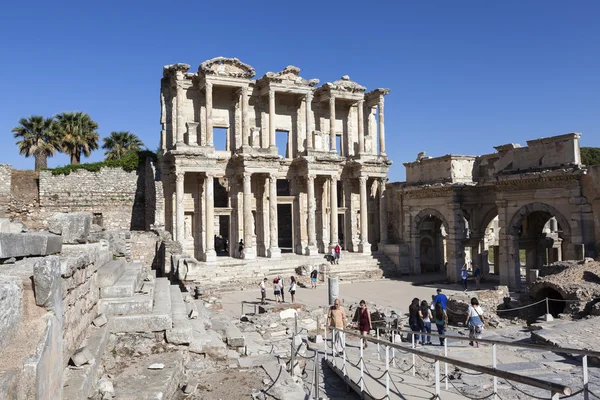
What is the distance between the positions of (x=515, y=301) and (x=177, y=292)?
1250 cm

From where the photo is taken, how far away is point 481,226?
26109 mm

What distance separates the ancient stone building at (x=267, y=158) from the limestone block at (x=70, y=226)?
57.5 feet

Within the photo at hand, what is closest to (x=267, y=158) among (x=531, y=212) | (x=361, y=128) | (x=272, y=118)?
(x=272, y=118)

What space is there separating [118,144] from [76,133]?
19.4 feet

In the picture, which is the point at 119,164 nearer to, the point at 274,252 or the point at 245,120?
the point at 245,120

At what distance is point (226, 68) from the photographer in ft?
89.8

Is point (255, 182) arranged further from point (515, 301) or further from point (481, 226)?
point (515, 301)

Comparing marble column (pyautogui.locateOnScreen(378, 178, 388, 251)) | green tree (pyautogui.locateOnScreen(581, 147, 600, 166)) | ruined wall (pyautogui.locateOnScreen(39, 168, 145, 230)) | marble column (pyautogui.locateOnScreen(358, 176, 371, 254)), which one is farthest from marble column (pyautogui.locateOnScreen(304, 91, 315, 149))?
green tree (pyautogui.locateOnScreen(581, 147, 600, 166))

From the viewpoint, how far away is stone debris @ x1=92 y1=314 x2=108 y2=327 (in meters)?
7.39

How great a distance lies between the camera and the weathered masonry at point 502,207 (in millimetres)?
19922

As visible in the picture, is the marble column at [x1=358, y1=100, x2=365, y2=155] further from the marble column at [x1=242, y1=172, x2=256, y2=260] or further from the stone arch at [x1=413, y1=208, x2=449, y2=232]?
the marble column at [x1=242, y1=172, x2=256, y2=260]

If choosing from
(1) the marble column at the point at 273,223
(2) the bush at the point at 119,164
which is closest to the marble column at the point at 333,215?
(1) the marble column at the point at 273,223

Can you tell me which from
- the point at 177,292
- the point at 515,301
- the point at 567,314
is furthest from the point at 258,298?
the point at 567,314

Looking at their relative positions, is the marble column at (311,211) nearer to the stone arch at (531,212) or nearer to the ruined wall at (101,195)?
the ruined wall at (101,195)
